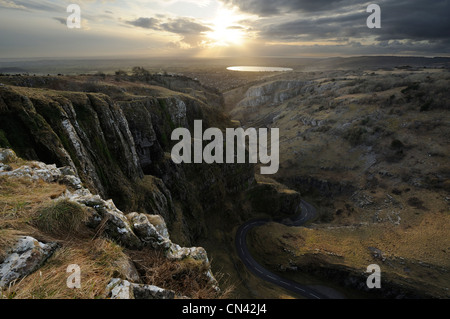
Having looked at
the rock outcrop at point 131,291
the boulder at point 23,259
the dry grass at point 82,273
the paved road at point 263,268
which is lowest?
the paved road at point 263,268

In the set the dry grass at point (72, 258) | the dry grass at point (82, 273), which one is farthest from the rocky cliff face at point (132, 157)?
the dry grass at point (82, 273)

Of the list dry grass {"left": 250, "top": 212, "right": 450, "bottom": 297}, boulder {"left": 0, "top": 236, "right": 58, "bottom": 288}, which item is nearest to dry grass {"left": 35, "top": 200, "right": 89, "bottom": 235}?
boulder {"left": 0, "top": 236, "right": 58, "bottom": 288}

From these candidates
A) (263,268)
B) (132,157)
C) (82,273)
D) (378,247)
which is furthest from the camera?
(263,268)

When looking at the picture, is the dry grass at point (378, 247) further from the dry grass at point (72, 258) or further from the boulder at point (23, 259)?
the boulder at point (23, 259)

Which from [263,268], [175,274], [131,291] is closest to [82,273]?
[131,291]

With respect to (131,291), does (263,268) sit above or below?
below

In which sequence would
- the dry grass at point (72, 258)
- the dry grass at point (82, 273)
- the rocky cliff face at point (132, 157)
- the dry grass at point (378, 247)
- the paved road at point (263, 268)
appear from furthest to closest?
the paved road at point (263, 268) < the dry grass at point (378, 247) < the rocky cliff face at point (132, 157) < the dry grass at point (72, 258) < the dry grass at point (82, 273)

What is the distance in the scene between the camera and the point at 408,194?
67.1 metres

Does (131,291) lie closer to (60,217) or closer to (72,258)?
(72,258)

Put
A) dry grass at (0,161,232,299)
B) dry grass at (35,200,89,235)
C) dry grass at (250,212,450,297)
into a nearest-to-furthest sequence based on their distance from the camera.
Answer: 1. dry grass at (0,161,232,299)
2. dry grass at (35,200,89,235)
3. dry grass at (250,212,450,297)

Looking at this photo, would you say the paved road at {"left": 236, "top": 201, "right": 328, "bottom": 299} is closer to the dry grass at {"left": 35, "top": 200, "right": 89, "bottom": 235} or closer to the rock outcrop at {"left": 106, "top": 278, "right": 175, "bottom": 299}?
the rock outcrop at {"left": 106, "top": 278, "right": 175, "bottom": 299}

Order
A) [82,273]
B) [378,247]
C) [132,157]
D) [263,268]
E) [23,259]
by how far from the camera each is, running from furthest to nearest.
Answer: [263,268] → [378,247] → [132,157] → [82,273] → [23,259]

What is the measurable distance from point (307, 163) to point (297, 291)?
184 ft

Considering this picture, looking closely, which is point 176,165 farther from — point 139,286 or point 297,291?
point 139,286
